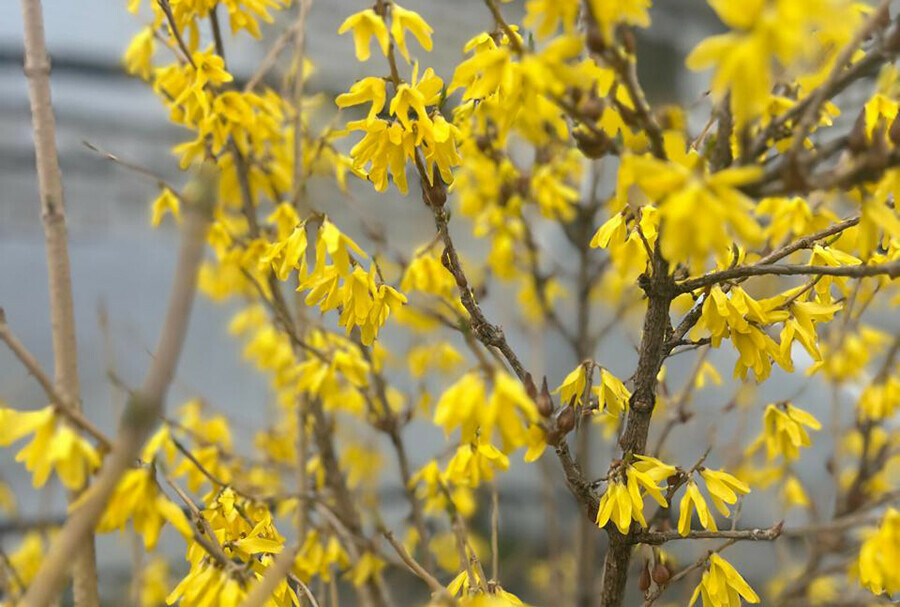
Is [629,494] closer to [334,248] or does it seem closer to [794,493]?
[334,248]

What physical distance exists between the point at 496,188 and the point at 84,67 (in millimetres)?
1544

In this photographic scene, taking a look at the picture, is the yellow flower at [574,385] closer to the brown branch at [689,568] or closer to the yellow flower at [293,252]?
the brown branch at [689,568]

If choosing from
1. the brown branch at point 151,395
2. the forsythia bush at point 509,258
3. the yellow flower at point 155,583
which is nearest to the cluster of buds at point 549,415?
the forsythia bush at point 509,258

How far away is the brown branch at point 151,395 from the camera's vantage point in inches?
16.8

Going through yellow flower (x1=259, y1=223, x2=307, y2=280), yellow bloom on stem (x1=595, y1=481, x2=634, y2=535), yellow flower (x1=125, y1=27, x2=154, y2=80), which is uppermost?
yellow flower (x1=125, y1=27, x2=154, y2=80)

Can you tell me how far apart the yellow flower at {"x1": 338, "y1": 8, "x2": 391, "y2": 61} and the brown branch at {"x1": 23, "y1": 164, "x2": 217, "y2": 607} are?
0.38 metres

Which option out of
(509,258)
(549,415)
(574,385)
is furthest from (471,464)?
(509,258)

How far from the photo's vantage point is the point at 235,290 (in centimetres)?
188

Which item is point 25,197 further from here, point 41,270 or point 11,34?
point 11,34

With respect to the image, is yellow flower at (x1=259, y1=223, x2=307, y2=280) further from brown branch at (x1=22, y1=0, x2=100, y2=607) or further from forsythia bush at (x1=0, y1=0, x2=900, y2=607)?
brown branch at (x1=22, y1=0, x2=100, y2=607)

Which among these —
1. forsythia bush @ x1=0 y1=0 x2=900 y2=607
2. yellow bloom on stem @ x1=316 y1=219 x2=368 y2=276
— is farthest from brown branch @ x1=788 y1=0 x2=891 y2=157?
yellow bloom on stem @ x1=316 y1=219 x2=368 y2=276

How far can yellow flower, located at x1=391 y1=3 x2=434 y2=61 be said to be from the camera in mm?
791

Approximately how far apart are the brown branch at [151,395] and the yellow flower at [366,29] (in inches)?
15.1

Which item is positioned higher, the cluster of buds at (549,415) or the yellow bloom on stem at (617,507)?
the cluster of buds at (549,415)
